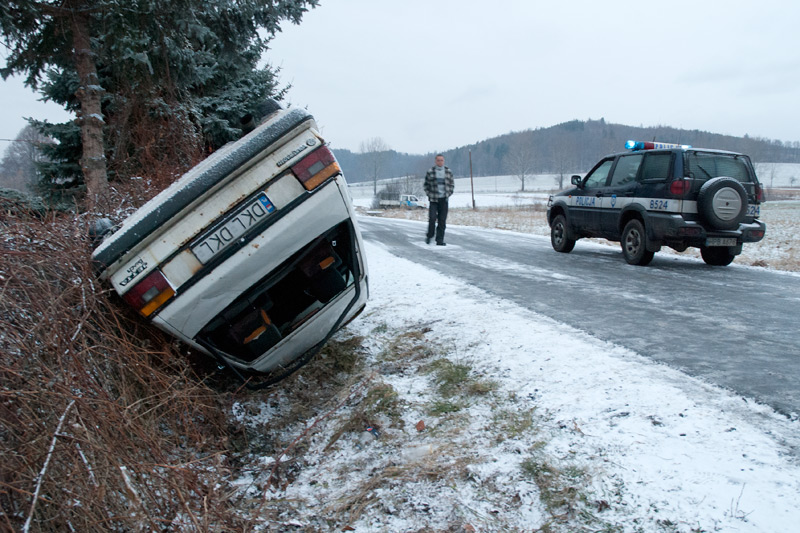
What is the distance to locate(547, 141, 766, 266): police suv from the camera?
6.50m

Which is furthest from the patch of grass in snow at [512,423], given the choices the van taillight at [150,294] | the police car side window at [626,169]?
the police car side window at [626,169]

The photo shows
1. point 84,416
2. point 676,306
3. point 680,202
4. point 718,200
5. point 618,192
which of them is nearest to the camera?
point 84,416

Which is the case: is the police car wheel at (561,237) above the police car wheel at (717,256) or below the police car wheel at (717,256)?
above

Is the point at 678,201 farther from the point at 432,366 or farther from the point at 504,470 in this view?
the point at 504,470

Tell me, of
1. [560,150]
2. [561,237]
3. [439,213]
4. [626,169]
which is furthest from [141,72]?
[560,150]

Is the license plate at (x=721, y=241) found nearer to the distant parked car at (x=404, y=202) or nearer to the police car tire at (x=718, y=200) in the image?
the police car tire at (x=718, y=200)

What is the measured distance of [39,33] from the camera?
777 centimetres

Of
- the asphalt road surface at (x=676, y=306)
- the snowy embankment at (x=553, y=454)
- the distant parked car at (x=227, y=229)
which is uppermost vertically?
the distant parked car at (x=227, y=229)

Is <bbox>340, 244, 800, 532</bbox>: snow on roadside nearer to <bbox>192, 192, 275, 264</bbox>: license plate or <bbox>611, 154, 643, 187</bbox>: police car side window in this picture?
<bbox>192, 192, 275, 264</bbox>: license plate

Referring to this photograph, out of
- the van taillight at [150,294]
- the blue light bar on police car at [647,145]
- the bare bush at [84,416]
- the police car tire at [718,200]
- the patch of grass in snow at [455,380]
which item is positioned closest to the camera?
the bare bush at [84,416]

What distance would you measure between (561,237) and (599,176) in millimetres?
1360

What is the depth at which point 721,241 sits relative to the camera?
21.9 feet

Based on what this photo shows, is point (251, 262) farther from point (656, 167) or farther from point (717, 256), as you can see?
point (717, 256)

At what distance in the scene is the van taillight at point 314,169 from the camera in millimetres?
2891
